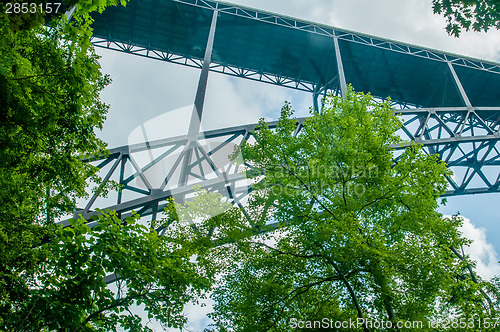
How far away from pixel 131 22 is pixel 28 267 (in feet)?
60.3

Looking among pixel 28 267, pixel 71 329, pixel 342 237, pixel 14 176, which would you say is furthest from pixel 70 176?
pixel 342 237

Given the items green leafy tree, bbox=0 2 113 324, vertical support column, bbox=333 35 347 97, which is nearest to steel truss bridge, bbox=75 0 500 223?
vertical support column, bbox=333 35 347 97

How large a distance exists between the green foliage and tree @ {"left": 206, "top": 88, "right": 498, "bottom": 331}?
6.56 ft

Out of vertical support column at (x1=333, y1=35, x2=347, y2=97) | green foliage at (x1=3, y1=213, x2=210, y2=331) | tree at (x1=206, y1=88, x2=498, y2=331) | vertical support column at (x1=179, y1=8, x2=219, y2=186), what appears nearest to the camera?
green foliage at (x1=3, y1=213, x2=210, y2=331)

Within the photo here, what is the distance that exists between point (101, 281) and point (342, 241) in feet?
15.7

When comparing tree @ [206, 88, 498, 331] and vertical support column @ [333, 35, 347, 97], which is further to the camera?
vertical support column @ [333, 35, 347, 97]

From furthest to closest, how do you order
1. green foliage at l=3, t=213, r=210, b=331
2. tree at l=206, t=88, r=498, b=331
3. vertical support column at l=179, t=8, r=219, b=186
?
vertical support column at l=179, t=8, r=219, b=186 < tree at l=206, t=88, r=498, b=331 < green foliage at l=3, t=213, r=210, b=331

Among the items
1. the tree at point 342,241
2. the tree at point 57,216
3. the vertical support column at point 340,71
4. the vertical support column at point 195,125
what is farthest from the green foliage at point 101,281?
the vertical support column at point 340,71

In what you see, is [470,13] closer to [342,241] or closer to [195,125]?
[342,241]

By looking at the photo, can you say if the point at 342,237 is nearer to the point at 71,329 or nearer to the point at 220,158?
the point at 71,329

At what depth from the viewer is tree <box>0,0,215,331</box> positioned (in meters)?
5.00

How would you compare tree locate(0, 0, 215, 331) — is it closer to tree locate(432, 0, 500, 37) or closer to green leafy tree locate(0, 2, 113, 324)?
green leafy tree locate(0, 2, 113, 324)

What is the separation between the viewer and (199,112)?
13.7 metres

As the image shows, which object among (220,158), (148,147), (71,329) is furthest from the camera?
(220,158)
